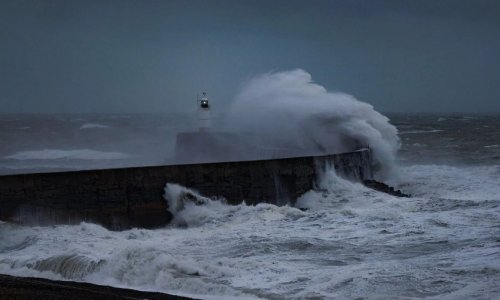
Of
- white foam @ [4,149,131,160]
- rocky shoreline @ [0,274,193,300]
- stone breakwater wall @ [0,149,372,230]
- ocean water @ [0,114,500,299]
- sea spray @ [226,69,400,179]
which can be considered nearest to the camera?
rocky shoreline @ [0,274,193,300]

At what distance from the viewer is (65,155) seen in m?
28.2

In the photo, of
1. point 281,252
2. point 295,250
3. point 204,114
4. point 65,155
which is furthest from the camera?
point 65,155

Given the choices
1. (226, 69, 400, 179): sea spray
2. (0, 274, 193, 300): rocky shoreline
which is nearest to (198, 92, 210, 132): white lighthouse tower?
(226, 69, 400, 179): sea spray

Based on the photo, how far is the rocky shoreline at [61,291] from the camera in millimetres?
5816

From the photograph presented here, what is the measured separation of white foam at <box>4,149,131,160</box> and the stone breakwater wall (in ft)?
48.7

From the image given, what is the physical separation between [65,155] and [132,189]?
18.9m

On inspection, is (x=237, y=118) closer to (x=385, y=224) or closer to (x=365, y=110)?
(x=365, y=110)

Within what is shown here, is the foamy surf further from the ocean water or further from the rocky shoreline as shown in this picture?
the rocky shoreline

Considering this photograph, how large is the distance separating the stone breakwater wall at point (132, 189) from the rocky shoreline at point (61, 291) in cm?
279

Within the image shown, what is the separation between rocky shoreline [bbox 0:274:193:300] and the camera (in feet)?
19.1

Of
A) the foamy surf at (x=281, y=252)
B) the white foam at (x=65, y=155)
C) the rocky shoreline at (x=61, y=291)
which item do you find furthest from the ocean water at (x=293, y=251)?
the white foam at (x=65, y=155)

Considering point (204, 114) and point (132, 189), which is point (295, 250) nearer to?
point (132, 189)

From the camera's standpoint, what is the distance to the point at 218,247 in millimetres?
8391

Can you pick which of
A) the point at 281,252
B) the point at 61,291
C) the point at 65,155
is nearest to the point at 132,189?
the point at 281,252
